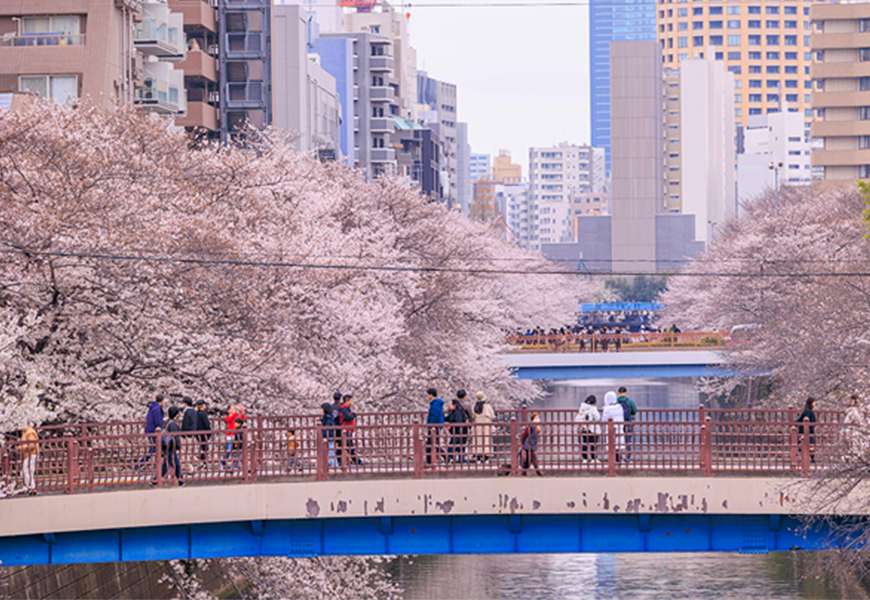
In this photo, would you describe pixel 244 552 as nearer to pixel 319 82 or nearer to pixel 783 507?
pixel 783 507

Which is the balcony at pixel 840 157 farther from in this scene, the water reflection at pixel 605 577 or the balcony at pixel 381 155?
the water reflection at pixel 605 577

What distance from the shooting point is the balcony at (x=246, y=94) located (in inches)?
2665

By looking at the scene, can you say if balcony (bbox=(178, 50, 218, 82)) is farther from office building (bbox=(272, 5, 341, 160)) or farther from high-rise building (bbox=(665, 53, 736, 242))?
high-rise building (bbox=(665, 53, 736, 242))

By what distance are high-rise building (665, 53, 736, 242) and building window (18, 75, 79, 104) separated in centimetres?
12172

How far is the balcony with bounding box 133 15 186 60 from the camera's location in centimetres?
4991

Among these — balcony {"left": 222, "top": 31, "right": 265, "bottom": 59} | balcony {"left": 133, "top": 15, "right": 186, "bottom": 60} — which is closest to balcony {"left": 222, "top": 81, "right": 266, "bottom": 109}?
balcony {"left": 222, "top": 31, "right": 265, "bottom": 59}

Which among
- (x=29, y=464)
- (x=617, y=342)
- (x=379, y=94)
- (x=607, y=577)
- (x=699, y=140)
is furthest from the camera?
(x=699, y=140)

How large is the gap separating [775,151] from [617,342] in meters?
131

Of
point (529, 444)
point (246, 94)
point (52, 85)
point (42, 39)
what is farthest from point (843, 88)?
point (529, 444)

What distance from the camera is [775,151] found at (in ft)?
608

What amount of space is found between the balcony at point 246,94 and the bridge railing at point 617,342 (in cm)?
1970

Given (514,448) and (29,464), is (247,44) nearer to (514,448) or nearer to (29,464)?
(29,464)

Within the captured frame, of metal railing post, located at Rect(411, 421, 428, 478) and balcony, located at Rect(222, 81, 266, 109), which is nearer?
metal railing post, located at Rect(411, 421, 428, 478)

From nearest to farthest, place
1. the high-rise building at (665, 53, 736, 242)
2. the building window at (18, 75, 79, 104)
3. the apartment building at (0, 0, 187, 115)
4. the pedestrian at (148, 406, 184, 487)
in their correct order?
the pedestrian at (148, 406, 184, 487)
the building window at (18, 75, 79, 104)
the apartment building at (0, 0, 187, 115)
the high-rise building at (665, 53, 736, 242)
